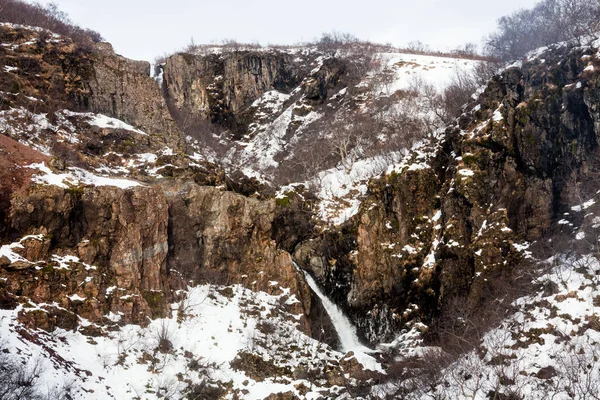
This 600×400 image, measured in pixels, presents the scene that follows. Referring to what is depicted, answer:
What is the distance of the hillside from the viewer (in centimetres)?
2228

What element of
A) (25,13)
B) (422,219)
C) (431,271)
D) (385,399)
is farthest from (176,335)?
(25,13)

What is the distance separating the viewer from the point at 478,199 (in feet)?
102

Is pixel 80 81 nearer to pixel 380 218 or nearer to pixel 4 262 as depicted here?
pixel 4 262

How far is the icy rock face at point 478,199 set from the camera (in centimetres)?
2962

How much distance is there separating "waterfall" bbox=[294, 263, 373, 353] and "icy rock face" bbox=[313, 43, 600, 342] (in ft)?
2.94

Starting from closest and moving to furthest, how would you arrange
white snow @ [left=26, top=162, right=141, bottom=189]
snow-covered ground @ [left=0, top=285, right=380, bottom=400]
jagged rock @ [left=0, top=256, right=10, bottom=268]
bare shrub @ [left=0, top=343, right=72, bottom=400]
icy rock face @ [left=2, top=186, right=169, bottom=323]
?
1. bare shrub @ [left=0, top=343, right=72, bottom=400]
2. snow-covered ground @ [left=0, top=285, right=380, bottom=400]
3. jagged rock @ [left=0, top=256, right=10, bottom=268]
4. icy rock face @ [left=2, top=186, right=169, bottom=323]
5. white snow @ [left=26, top=162, right=141, bottom=189]

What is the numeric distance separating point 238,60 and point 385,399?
196 feet

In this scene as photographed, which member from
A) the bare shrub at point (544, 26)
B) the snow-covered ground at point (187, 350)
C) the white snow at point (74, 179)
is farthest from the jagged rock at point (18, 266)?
the bare shrub at point (544, 26)

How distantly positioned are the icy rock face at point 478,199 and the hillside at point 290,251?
0.13 m

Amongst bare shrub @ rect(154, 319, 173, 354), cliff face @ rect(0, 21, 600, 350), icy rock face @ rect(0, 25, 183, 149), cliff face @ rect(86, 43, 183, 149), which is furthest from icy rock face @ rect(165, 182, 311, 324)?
icy rock face @ rect(0, 25, 183, 149)

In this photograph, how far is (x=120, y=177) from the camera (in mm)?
31969

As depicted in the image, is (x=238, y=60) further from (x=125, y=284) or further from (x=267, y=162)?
(x=125, y=284)

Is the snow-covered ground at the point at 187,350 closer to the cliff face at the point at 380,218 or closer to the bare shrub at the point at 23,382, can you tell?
the bare shrub at the point at 23,382

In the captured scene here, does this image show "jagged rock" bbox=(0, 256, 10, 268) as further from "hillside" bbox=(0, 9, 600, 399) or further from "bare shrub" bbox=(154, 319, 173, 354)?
"bare shrub" bbox=(154, 319, 173, 354)
